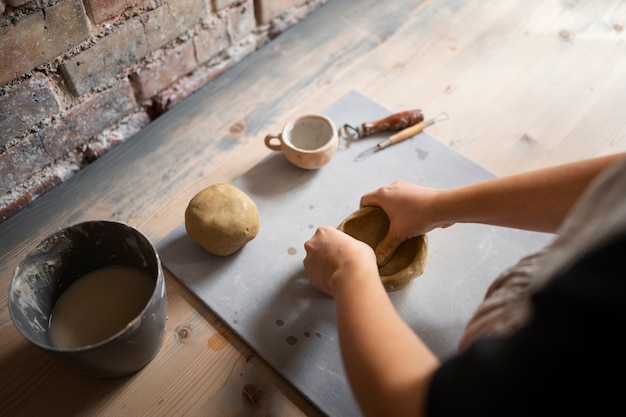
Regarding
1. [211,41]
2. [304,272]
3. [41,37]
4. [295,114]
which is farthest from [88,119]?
[304,272]

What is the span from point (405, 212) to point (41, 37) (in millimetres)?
712

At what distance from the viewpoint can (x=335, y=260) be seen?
2.56ft

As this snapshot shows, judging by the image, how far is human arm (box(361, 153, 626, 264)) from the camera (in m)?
0.74

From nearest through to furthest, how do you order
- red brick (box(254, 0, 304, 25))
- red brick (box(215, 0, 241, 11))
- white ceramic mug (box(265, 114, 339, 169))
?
white ceramic mug (box(265, 114, 339, 169)) → red brick (box(215, 0, 241, 11)) → red brick (box(254, 0, 304, 25))

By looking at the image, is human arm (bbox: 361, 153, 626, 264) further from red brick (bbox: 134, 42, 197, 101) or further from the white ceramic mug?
red brick (bbox: 134, 42, 197, 101)

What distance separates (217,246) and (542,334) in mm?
623

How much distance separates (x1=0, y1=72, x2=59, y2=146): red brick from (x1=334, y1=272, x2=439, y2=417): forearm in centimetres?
70

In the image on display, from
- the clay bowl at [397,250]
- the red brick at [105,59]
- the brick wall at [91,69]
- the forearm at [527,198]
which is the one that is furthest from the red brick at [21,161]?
the forearm at [527,198]

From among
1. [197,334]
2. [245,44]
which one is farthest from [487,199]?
[245,44]

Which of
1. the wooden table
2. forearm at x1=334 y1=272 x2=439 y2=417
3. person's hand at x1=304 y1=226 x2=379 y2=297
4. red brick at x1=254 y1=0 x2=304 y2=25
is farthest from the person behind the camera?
red brick at x1=254 y1=0 x2=304 y2=25

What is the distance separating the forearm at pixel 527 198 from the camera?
73 centimetres

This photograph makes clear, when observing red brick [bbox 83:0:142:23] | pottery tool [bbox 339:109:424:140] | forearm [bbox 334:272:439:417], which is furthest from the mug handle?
forearm [bbox 334:272:439:417]

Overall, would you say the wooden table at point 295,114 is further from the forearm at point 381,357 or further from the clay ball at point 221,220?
the forearm at point 381,357

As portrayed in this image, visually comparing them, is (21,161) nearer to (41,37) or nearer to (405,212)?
(41,37)
